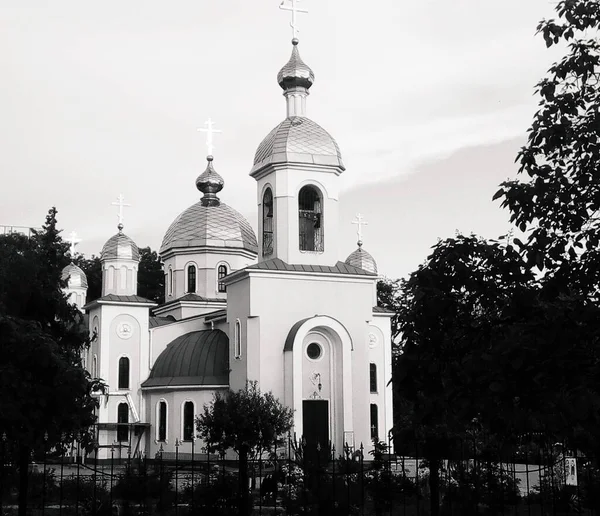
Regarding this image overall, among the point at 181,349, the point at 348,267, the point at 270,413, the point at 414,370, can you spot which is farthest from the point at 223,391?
the point at 414,370

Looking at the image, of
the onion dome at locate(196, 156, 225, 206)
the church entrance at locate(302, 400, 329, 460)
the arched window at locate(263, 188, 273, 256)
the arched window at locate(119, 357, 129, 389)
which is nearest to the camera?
the church entrance at locate(302, 400, 329, 460)

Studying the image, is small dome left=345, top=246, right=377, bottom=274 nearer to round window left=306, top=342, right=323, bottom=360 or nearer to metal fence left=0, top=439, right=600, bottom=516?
round window left=306, top=342, right=323, bottom=360

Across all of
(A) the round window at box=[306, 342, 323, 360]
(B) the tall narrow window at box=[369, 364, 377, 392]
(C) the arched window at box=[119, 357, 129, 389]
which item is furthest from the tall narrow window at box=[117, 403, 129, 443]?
(B) the tall narrow window at box=[369, 364, 377, 392]

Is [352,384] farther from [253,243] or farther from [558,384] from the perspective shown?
[558,384]

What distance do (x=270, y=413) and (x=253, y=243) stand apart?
1807 cm

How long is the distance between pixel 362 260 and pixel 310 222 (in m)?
11.4

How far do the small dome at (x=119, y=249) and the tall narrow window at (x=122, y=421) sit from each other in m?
6.14

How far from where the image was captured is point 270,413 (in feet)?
68.7

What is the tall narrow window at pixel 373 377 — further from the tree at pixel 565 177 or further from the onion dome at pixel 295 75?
the tree at pixel 565 177

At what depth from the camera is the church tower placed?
92.5 feet

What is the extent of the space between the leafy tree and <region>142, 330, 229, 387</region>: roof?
911 inches

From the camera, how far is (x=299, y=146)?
2875 centimetres

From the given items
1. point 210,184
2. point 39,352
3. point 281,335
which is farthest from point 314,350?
point 39,352

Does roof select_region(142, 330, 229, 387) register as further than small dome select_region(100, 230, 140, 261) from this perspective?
No
